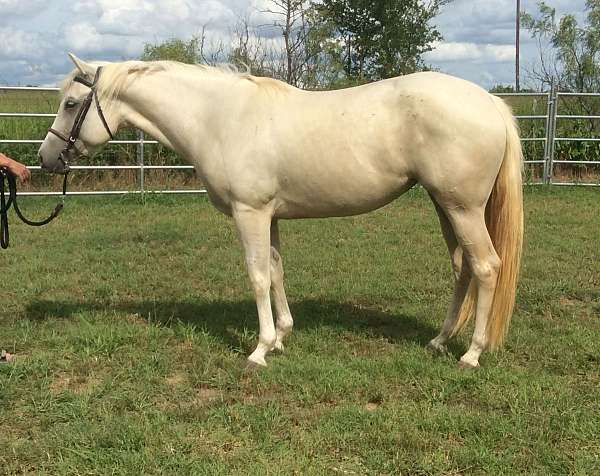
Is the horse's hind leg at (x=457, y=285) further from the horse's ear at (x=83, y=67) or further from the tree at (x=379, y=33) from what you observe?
the tree at (x=379, y=33)

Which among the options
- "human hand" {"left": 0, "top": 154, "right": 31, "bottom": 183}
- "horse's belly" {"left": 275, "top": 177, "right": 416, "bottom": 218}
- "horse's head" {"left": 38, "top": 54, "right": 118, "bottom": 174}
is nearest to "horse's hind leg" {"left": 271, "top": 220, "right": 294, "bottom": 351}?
"horse's belly" {"left": 275, "top": 177, "right": 416, "bottom": 218}

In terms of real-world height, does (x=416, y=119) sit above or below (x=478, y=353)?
above

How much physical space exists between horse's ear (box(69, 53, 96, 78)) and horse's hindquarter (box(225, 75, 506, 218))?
127 cm

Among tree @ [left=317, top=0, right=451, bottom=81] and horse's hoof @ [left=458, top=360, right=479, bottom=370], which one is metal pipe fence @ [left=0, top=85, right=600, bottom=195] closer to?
horse's hoof @ [left=458, top=360, right=479, bottom=370]

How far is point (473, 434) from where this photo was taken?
2.92m

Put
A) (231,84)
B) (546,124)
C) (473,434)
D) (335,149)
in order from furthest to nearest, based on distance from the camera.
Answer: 1. (546,124)
2. (231,84)
3. (335,149)
4. (473,434)

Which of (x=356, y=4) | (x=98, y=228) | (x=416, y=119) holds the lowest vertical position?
(x=98, y=228)

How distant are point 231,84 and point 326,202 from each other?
1.07 m

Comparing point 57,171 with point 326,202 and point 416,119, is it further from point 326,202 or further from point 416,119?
point 416,119

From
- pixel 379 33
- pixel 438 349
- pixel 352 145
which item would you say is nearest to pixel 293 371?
pixel 438 349

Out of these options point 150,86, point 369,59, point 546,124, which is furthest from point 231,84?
point 369,59

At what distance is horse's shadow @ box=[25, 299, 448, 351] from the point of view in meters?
4.50

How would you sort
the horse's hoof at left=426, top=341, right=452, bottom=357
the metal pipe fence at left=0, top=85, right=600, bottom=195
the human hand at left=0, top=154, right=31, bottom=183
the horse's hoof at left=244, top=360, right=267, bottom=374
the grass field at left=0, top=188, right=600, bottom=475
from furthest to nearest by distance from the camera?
the metal pipe fence at left=0, top=85, right=600, bottom=195
the horse's hoof at left=426, top=341, right=452, bottom=357
the horse's hoof at left=244, top=360, right=267, bottom=374
the human hand at left=0, top=154, right=31, bottom=183
the grass field at left=0, top=188, right=600, bottom=475

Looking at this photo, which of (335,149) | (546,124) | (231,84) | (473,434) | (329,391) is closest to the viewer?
(473,434)
